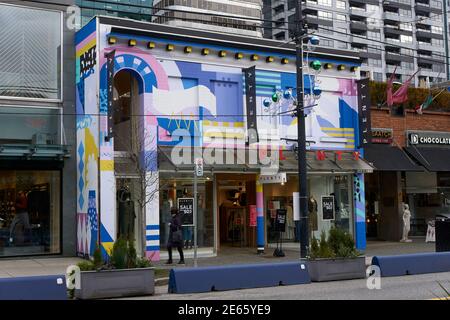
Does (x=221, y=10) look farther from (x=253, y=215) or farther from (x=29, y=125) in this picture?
(x=29, y=125)

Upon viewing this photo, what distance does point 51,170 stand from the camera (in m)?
20.5

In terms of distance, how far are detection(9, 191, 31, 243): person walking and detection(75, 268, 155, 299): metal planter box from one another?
8363 millimetres

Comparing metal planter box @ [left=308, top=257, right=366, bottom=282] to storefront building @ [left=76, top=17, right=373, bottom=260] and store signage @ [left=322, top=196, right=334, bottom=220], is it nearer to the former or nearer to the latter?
storefront building @ [left=76, top=17, right=373, bottom=260]

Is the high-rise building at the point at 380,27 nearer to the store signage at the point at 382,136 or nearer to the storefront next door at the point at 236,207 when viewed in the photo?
the store signage at the point at 382,136

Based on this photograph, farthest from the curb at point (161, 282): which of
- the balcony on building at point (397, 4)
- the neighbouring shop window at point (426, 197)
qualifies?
the balcony on building at point (397, 4)

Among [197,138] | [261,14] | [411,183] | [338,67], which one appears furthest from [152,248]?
[261,14]

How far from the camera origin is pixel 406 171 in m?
26.9

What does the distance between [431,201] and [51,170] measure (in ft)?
63.1

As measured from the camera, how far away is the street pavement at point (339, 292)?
11633 mm

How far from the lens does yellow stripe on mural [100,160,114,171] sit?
19.0 metres

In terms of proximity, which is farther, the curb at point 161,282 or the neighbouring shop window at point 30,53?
the neighbouring shop window at point 30,53

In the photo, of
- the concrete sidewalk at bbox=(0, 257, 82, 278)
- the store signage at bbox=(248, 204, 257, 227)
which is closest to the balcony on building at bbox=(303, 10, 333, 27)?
the store signage at bbox=(248, 204, 257, 227)

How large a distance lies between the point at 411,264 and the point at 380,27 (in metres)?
88.3

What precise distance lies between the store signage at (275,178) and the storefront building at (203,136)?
60 millimetres
